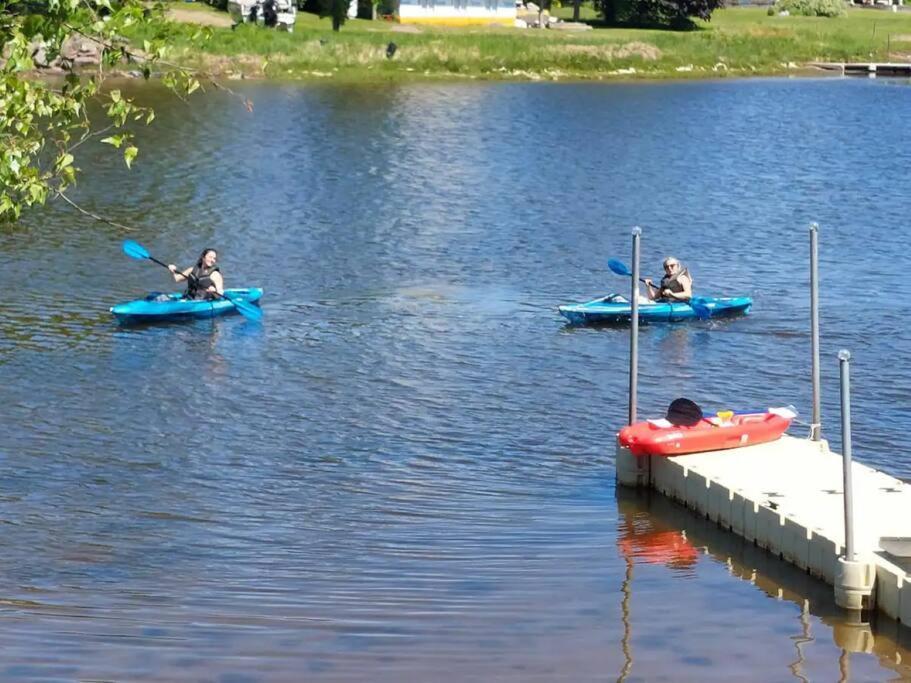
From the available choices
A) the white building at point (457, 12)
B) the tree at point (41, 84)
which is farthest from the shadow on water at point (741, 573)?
the white building at point (457, 12)

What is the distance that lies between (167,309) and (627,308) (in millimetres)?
8522

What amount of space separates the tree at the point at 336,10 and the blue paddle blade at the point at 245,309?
222ft

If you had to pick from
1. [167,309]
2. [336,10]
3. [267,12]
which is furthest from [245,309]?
[336,10]

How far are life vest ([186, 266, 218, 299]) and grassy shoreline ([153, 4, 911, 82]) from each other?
50437 mm

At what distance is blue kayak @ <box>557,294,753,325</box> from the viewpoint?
30.9 meters

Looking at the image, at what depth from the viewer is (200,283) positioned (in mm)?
31094

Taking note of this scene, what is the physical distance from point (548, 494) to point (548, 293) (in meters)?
14.8

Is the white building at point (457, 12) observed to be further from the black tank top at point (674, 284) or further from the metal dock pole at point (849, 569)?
the metal dock pole at point (849, 569)

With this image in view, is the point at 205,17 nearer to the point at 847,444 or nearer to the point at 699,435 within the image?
the point at 699,435

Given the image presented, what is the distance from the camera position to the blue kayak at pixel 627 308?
30906 mm

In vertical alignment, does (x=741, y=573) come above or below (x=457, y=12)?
below

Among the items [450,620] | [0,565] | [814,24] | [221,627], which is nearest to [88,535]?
[0,565]

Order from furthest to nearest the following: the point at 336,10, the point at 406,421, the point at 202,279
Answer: the point at 336,10
the point at 202,279
the point at 406,421

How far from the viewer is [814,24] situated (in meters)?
122
